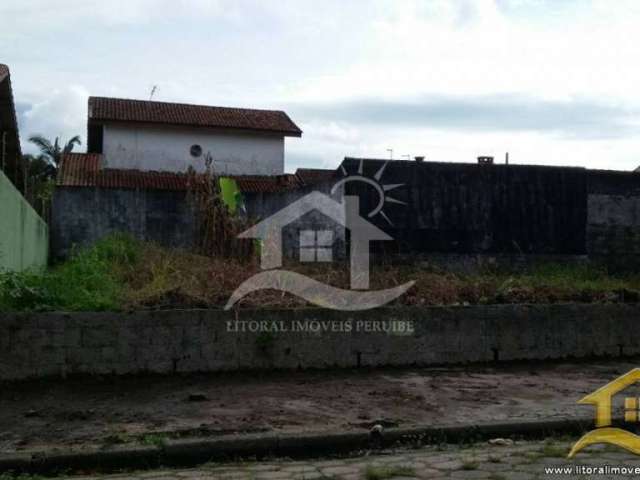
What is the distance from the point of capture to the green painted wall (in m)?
8.12

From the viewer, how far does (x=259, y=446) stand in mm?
5441

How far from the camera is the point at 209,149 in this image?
92.5ft

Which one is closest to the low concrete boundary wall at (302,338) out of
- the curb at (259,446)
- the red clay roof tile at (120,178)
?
the curb at (259,446)

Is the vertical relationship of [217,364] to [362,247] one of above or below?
below

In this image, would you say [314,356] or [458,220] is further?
[458,220]

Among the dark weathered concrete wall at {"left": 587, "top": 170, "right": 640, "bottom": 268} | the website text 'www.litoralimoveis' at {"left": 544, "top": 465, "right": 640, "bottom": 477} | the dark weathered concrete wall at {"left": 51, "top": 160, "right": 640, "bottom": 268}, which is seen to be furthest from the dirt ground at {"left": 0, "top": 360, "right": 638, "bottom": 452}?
the dark weathered concrete wall at {"left": 587, "top": 170, "right": 640, "bottom": 268}

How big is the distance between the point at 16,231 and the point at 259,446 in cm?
541

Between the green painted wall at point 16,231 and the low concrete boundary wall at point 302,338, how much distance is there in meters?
1.33

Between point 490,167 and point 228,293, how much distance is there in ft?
22.0

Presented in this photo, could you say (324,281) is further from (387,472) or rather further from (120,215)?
(120,215)

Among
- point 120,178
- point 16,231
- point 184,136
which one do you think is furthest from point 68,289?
point 184,136

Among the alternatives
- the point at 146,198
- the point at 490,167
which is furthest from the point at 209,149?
the point at 490,167

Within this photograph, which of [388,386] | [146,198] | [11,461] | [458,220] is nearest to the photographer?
[11,461]

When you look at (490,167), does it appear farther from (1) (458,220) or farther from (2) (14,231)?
(2) (14,231)
